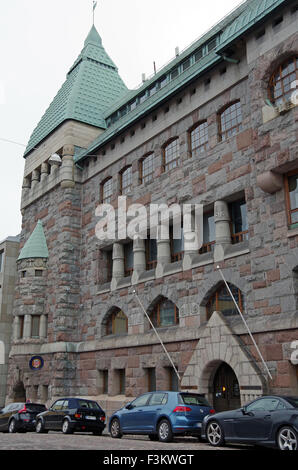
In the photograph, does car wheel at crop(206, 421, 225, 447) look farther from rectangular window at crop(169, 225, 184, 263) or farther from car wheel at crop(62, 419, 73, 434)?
rectangular window at crop(169, 225, 184, 263)

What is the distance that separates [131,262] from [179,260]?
13.0 ft

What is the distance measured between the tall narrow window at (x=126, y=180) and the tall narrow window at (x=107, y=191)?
0.83 m

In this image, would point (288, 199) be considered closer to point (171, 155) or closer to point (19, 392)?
point (171, 155)

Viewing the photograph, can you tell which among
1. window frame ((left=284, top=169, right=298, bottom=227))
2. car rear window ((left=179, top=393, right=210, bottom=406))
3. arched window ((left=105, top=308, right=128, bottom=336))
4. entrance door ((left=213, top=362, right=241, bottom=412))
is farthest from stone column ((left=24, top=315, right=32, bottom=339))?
window frame ((left=284, top=169, right=298, bottom=227))

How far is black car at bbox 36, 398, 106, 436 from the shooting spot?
1762 cm

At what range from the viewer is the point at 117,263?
984 inches

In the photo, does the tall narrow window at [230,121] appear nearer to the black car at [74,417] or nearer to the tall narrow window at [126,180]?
the tall narrow window at [126,180]

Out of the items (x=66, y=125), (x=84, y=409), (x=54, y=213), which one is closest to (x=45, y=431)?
(x=84, y=409)

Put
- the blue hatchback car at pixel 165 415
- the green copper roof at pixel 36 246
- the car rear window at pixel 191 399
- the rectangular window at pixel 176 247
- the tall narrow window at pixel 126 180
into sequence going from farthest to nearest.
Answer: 1. the green copper roof at pixel 36 246
2. the tall narrow window at pixel 126 180
3. the rectangular window at pixel 176 247
4. the car rear window at pixel 191 399
5. the blue hatchback car at pixel 165 415

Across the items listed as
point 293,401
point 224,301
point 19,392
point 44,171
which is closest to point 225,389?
point 224,301

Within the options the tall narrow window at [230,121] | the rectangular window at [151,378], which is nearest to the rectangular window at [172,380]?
the rectangular window at [151,378]

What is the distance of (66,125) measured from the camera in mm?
29484

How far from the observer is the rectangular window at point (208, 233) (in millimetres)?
20266

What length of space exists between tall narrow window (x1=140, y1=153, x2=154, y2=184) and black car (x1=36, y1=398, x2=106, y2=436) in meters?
10.3
